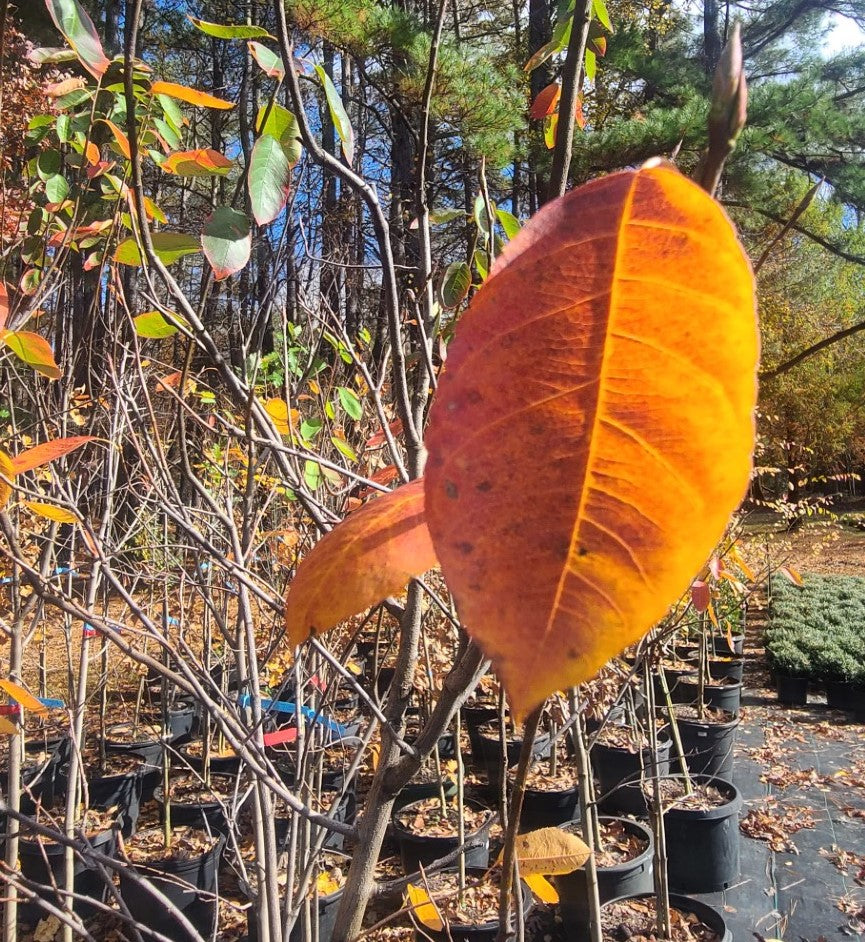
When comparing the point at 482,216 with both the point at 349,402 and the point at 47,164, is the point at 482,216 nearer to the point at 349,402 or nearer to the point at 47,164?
the point at 349,402

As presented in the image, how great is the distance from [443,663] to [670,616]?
110 centimetres

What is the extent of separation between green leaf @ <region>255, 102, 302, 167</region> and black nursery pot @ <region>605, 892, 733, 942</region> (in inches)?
89.5

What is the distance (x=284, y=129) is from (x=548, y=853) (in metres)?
0.74

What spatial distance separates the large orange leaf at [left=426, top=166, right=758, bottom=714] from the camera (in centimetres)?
17

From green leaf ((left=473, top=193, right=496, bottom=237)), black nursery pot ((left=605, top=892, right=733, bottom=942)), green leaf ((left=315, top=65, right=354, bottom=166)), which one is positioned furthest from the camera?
black nursery pot ((left=605, top=892, right=733, bottom=942))

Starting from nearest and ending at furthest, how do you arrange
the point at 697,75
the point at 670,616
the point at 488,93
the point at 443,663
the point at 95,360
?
the point at 670,616 < the point at 443,663 < the point at 95,360 < the point at 488,93 < the point at 697,75

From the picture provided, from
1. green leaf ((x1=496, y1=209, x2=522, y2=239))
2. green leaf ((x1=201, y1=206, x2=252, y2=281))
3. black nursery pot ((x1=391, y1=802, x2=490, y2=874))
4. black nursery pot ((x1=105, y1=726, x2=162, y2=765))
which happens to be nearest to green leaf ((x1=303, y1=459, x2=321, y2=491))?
green leaf ((x1=496, y1=209, x2=522, y2=239))

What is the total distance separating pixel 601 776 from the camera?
3.40 m

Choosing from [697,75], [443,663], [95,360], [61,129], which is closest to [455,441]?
[61,129]

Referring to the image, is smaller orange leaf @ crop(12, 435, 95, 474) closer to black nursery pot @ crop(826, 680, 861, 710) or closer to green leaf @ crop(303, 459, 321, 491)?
green leaf @ crop(303, 459, 321, 491)

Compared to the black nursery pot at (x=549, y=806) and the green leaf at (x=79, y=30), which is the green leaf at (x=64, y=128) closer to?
the green leaf at (x=79, y=30)

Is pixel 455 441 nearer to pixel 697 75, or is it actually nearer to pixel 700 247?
pixel 700 247

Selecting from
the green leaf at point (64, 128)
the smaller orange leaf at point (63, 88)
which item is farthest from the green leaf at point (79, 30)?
the green leaf at point (64, 128)

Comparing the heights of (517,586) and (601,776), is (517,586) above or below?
above
